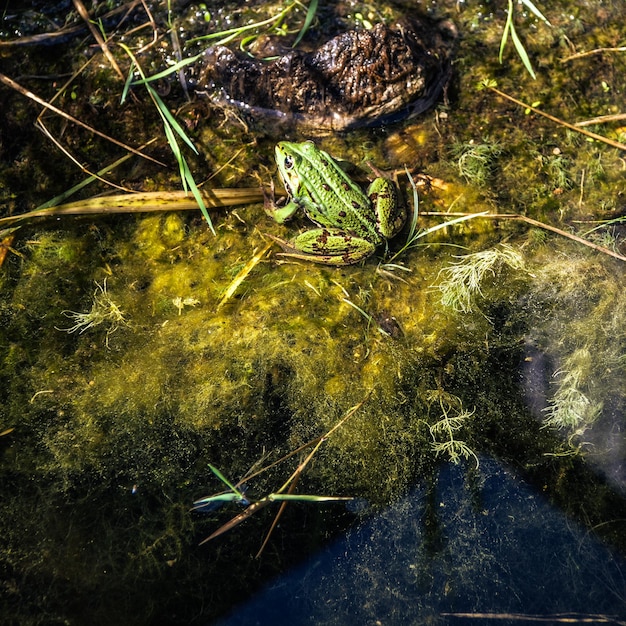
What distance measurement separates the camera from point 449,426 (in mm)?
2748

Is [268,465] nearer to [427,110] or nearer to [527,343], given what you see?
[527,343]

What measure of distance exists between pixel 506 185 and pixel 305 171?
1.30m

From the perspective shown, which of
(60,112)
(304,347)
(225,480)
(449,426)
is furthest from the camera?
(60,112)

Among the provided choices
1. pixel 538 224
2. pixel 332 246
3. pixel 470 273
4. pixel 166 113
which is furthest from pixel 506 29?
pixel 166 113

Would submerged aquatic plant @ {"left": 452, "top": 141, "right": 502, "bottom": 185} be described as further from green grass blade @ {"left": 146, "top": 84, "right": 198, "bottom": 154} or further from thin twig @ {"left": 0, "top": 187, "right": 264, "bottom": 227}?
green grass blade @ {"left": 146, "top": 84, "right": 198, "bottom": 154}

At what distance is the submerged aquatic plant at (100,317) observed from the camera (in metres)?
2.90

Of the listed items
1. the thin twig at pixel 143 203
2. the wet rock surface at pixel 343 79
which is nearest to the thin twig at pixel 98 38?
the wet rock surface at pixel 343 79

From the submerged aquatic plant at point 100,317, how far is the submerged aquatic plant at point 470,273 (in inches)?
73.5

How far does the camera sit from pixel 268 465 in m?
2.70

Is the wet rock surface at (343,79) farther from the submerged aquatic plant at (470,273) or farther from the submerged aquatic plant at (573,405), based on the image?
the submerged aquatic plant at (573,405)

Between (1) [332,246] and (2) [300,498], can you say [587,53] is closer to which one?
(1) [332,246]

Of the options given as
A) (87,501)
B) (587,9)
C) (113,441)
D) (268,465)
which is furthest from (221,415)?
(587,9)

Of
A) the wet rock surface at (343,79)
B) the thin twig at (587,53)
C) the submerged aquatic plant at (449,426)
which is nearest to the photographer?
the submerged aquatic plant at (449,426)

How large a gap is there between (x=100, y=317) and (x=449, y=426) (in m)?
2.02
